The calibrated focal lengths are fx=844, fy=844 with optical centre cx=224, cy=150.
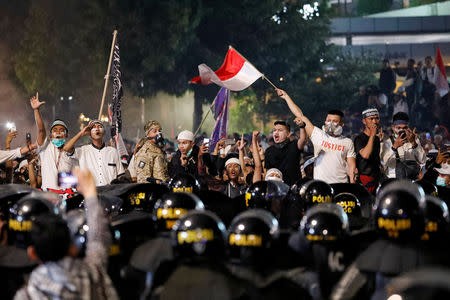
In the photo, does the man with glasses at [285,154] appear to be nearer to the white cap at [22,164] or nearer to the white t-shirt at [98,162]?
the white t-shirt at [98,162]

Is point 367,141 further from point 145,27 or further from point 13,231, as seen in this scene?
Answer: point 145,27

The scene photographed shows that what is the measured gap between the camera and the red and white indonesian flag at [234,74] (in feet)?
50.8

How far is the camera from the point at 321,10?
48.6 meters

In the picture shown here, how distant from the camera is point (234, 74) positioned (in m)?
15.9

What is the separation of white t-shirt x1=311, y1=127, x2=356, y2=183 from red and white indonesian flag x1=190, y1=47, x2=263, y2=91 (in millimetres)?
3617

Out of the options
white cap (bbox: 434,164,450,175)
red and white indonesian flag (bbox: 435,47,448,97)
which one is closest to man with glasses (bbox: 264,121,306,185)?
white cap (bbox: 434,164,450,175)

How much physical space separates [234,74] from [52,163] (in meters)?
5.29

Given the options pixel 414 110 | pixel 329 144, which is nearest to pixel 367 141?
pixel 329 144

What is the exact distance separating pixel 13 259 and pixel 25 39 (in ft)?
98.1

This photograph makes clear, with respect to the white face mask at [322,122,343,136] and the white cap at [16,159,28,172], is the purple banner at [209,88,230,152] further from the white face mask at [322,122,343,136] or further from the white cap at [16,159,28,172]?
the white face mask at [322,122,343,136]

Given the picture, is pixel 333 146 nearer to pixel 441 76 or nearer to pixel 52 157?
pixel 52 157

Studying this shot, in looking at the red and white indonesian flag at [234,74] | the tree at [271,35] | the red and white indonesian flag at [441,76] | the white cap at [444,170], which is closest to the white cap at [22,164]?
the red and white indonesian flag at [234,74]

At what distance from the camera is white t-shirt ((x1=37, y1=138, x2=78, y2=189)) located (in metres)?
11.5

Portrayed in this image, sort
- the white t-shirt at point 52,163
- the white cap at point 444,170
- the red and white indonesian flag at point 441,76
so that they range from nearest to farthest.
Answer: the white t-shirt at point 52,163 → the white cap at point 444,170 → the red and white indonesian flag at point 441,76
